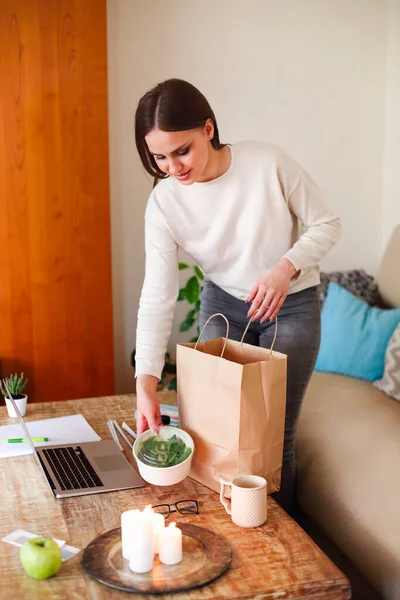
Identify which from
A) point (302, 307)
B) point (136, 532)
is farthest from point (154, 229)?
point (136, 532)

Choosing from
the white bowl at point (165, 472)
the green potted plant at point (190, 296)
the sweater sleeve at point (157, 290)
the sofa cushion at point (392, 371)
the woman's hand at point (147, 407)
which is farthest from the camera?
the green potted plant at point (190, 296)

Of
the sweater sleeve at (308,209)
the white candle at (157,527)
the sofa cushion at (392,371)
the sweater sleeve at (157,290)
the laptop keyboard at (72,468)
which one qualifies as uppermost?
the sweater sleeve at (308,209)

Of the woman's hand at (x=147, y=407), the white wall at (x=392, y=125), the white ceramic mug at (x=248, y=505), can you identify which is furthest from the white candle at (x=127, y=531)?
the white wall at (x=392, y=125)

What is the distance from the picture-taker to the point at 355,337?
2.73m

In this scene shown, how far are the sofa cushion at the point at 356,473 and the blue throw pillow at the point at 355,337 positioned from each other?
0.30ft

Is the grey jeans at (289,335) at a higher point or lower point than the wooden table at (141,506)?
Result: higher

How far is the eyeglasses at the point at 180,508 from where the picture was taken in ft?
4.61

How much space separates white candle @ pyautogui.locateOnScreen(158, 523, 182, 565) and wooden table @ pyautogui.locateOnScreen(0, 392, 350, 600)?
0.27ft

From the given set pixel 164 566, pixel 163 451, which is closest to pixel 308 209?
pixel 163 451

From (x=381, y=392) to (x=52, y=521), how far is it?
1.50 metres

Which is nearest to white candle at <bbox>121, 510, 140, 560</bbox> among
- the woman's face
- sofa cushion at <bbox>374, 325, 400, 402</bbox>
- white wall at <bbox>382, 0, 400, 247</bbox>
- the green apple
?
the green apple

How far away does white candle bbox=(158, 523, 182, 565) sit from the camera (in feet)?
3.93

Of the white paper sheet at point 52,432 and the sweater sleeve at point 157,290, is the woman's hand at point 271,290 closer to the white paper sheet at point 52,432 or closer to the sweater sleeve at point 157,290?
the sweater sleeve at point 157,290

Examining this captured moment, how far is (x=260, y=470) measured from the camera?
4.83ft
